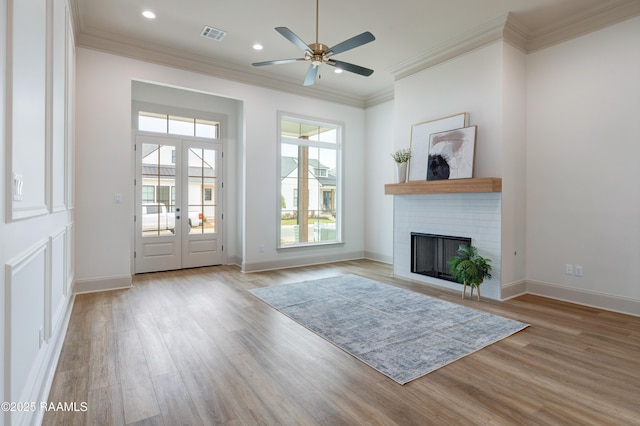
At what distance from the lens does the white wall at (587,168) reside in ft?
11.9

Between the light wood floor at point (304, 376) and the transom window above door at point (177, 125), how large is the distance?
330 cm

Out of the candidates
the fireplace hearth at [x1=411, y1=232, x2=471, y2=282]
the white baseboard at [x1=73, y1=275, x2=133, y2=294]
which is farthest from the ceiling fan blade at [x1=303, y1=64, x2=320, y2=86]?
the white baseboard at [x1=73, y1=275, x2=133, y2=294]

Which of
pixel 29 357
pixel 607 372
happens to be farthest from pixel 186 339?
pixel 607 372

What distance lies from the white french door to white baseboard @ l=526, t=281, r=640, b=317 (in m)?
5.27

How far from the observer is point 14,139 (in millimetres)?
1406

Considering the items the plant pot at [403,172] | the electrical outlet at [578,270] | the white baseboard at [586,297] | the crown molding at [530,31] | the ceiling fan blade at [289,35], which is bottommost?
the white baseboard at [586,297]

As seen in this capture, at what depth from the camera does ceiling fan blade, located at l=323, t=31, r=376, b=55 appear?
117 inches

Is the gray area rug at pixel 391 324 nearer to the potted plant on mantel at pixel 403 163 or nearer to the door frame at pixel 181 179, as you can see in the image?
the potted plant on mantel at pixel 403 163

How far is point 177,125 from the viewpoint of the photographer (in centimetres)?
593

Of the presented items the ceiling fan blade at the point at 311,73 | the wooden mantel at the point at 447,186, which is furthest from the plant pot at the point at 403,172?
the ceiling fan blade at the point at 311,73

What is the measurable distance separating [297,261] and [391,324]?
3.25m

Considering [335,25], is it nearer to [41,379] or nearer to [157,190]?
[157,190]

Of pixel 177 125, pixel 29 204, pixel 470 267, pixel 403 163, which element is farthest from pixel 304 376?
pixel 177 125

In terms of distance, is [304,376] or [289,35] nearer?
[304,376]
